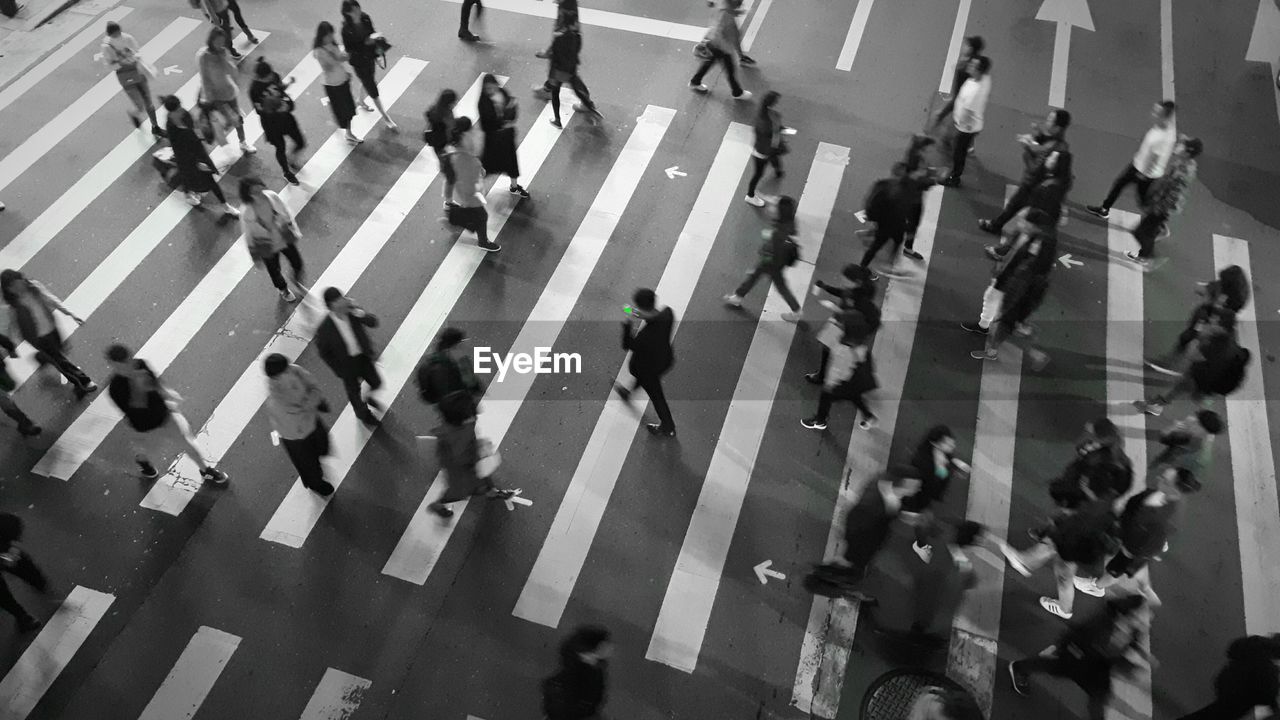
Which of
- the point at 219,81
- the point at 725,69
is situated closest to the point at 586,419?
the point at 725,69

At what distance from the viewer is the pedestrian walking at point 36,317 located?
7.88 m

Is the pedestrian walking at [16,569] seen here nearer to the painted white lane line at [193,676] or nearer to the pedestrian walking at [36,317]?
the painted white lane line at [193,676]

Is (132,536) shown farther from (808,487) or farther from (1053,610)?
(1053,610)

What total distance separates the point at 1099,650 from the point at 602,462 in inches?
184

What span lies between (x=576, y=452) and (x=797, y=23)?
9730mm

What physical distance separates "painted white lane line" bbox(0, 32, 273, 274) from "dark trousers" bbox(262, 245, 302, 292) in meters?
2.23

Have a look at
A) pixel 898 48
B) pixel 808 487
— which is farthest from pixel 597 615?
pixel 898 48

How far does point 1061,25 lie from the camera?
14.4 meters

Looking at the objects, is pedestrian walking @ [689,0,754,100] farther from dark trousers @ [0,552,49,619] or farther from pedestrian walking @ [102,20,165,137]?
dark trousers @ [0,552,49,619]

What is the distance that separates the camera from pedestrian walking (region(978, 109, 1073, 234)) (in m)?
9.02

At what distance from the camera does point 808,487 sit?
8273mm

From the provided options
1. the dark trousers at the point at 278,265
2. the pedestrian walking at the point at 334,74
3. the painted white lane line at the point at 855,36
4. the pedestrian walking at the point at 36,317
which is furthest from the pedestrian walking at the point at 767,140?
the pedestrian walking at the point at 36,317

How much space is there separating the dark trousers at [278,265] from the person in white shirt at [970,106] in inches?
338

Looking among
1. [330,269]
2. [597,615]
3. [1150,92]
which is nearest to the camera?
[597,615]
